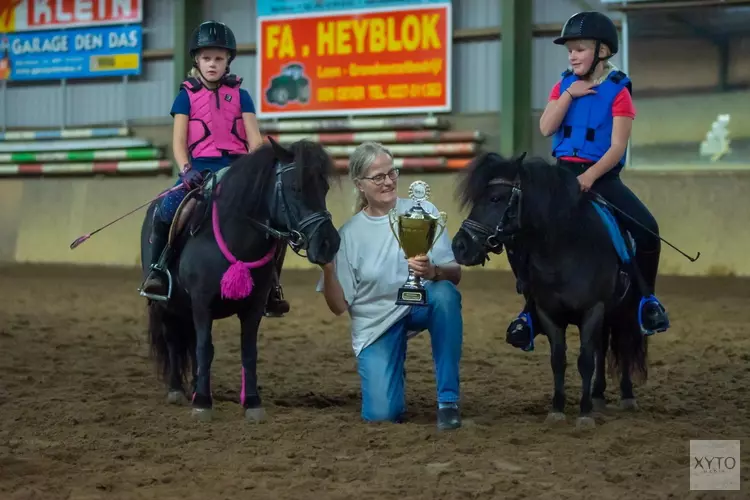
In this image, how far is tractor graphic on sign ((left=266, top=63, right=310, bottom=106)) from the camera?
1159 centimetres

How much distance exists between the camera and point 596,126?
3906 mm

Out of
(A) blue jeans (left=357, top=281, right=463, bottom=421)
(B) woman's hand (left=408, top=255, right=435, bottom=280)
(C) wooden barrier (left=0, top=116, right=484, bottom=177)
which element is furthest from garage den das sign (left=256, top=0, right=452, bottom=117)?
(B) woman's hand (left=408, top=255, right=435, bottom=280)

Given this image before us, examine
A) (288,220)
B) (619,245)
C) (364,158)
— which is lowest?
(619,245)

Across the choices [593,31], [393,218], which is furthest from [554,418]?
[593,31]

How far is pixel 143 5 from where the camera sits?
1275 cm

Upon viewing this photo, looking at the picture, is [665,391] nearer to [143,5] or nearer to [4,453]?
[4,453]

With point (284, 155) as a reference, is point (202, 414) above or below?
below

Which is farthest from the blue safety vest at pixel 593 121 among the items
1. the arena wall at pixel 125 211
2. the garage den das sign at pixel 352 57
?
the garage den das sign at pixel 352 57

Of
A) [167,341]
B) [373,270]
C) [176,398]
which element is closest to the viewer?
[373,270]

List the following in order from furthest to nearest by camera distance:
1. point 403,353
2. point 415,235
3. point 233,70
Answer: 1. point 233,70
2. point 403,353
3. point 415,235

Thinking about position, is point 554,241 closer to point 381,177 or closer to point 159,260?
point 381,177

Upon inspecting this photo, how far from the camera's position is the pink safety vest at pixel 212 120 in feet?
13.8

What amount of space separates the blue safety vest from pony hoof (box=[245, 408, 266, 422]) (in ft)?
5.38

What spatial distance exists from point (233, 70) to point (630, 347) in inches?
355
